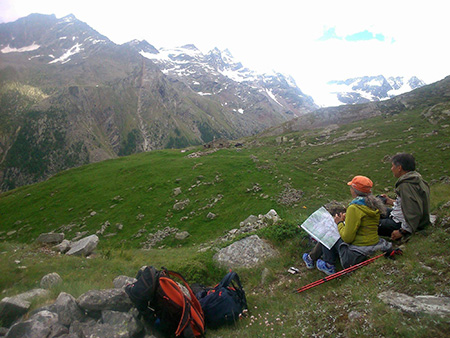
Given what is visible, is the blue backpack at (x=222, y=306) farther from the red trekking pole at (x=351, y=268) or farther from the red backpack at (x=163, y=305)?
the red trekking pole at (x=351, y=268)

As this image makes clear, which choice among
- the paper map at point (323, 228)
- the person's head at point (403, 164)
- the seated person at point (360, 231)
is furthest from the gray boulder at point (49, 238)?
the person's head at point (403, 164)

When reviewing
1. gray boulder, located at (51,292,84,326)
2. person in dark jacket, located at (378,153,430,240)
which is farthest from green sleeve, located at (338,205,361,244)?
gray boulder, located at (51,292,84,326)

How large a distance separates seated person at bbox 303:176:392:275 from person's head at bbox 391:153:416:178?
1.44 meters

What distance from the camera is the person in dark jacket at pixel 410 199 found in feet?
25.1

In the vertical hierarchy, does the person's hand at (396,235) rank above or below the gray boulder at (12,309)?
below

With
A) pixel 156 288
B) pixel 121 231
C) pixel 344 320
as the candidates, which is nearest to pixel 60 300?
pixel 156 288

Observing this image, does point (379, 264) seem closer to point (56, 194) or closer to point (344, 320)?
point (344, 320)

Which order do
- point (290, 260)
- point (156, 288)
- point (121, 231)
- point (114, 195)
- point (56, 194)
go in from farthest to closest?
point (56, 194) < point (114, 195) < point (121, 231) < point (290, 260) < point (156, 288)

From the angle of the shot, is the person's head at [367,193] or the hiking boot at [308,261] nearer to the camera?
the person's head at [367,193]

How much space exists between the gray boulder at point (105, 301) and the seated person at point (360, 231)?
6598 millimetres

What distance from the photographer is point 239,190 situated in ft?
119

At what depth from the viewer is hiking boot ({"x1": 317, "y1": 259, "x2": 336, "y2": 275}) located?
26.3ft

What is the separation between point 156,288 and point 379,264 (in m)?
6.41

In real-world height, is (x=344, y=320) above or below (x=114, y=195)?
above
